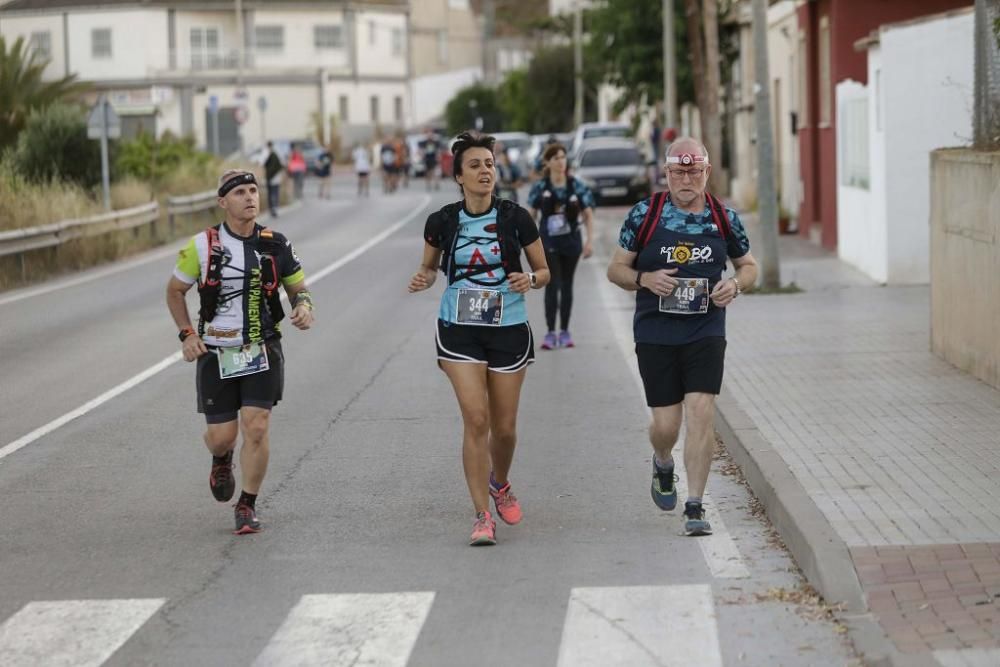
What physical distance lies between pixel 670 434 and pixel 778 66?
28150 mm

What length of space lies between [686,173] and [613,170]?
3654 cm

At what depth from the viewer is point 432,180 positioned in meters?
65.1

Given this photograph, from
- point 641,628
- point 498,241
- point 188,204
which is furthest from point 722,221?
point 188,204

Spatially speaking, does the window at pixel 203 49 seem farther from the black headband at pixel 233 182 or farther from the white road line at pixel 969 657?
the white road line at pixel 969 657

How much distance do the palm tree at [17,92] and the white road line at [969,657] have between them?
32.8m

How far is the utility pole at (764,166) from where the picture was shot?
69.3ft

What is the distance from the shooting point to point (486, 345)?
28.0 ft

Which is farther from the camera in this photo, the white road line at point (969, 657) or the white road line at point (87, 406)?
the white road line at point (87, 406)

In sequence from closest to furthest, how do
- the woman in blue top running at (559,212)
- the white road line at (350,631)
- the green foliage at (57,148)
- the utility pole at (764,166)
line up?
the white road line at (350,631) < the woman in blue top running at (559,212) < the utility pole at (764,166) < the green foliage at (57,148)

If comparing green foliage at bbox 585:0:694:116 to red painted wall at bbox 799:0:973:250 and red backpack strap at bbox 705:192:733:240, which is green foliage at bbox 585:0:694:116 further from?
red backpack strap at bbox 705:192:733:240

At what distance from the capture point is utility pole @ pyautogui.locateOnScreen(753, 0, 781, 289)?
2112 centimetres

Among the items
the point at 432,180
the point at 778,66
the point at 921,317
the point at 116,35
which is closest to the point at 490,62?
the point at 116,35

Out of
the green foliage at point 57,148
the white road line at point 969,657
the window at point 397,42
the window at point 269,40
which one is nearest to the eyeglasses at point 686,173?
the white road line at point 969,657

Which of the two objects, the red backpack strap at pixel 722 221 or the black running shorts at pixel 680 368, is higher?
the red backpack strap at pixel 722 221
